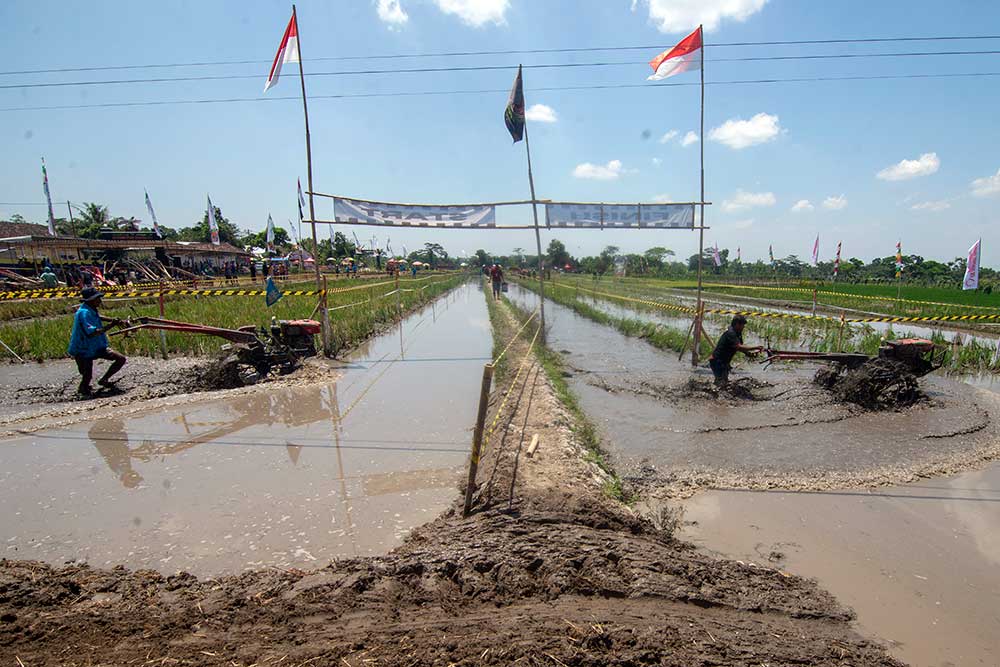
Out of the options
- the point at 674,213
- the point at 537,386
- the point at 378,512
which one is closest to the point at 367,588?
the point at 378,512

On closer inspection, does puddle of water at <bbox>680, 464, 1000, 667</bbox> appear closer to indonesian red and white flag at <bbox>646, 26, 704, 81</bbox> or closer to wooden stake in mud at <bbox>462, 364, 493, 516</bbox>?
wooden stake in mud at <bbox>462, 364, 493, 516</bbox>

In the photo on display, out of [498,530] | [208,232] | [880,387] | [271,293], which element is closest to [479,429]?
[498,530]

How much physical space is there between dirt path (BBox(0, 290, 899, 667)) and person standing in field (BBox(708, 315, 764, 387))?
512cm

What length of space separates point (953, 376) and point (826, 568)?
9105mm

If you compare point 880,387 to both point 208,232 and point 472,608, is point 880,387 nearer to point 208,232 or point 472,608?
point 472,608

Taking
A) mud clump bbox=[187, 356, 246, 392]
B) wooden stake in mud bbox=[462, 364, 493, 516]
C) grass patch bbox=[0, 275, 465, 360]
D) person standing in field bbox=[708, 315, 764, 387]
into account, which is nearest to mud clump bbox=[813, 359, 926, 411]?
person standing in field bbox=[708, 315, 764, 387]

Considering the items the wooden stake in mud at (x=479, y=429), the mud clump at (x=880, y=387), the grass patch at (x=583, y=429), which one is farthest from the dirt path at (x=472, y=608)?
the mud clump at (x=880, y=387)

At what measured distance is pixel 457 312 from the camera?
2230 centimetres

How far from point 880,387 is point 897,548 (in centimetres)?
441

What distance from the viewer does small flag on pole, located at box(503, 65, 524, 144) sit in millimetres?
9566

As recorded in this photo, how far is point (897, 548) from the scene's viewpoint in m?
3.76

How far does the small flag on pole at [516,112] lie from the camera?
9566 mm

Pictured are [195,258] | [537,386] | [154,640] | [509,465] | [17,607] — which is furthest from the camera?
[195,258]

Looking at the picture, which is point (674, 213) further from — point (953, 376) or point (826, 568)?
point (826, 568)
